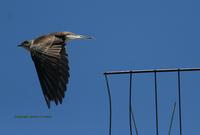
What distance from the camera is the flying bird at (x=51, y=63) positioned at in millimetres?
4953

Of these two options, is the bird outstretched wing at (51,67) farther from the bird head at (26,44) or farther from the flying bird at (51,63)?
the bird head at (26,44)

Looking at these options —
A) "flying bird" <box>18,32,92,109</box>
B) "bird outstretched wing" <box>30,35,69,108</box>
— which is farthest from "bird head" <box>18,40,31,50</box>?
"bird outstretched wing" <box>30,35,69,108</box>

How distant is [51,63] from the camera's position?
5.45 meters

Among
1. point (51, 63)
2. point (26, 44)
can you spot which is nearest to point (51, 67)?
point (51, 63)

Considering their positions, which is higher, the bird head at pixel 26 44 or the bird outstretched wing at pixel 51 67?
the bird head at pixel 26 44

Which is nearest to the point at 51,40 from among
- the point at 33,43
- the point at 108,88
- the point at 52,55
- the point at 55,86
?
the point at 33,43

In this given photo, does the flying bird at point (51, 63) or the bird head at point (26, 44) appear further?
the bird head at point (26, 44)

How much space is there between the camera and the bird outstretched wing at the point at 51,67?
4.93 metres

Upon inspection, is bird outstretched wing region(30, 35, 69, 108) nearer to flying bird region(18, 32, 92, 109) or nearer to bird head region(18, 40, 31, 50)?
flying bird region(18, 32, 92, 109)

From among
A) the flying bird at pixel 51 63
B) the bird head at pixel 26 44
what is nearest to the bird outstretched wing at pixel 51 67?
the flying bird at pixel 51 63

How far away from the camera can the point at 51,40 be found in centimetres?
627

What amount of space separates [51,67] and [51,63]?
0.07 m

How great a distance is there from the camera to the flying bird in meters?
4.95

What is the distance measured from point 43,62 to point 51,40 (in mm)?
828
